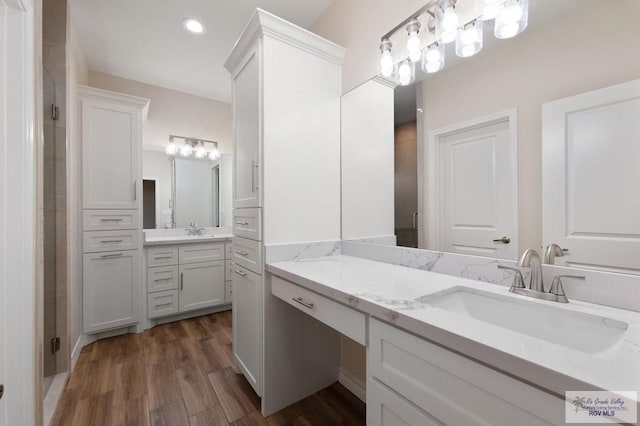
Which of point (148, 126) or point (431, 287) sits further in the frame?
point (148, 126)

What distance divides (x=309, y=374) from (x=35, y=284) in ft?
4.77

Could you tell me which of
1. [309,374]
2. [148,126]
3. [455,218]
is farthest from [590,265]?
[148,126]

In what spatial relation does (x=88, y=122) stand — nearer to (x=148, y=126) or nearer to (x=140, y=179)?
(x=140, y=179)

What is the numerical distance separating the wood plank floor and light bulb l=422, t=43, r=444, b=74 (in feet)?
6.38

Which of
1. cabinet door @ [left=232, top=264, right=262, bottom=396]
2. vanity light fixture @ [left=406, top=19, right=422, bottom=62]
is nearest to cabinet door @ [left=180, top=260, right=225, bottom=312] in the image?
cabinet door @ [left=232, top=264, right=262, bottom=396]

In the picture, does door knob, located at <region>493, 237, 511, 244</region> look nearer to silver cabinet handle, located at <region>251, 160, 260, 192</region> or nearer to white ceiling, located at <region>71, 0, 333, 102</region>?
silver cabinet handle, located at <region>251, 160, 260, 192</region>

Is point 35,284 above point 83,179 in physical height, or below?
below

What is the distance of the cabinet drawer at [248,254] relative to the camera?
158cm

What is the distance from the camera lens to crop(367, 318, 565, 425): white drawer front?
0.54 m

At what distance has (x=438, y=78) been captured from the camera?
4.36ft

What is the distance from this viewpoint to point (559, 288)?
2.90ft

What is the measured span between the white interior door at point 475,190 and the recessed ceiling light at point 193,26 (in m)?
2.07

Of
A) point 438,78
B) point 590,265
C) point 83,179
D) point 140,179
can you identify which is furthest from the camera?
point 140,179

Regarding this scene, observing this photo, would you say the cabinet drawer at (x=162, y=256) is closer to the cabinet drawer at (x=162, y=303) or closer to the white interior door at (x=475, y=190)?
the cabinet drawer at (x=162, y=303)
